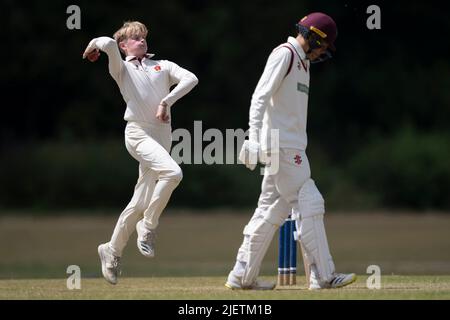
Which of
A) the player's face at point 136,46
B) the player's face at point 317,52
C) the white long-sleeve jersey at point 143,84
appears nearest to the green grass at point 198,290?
the white long-sleeve jersey at point 143,84

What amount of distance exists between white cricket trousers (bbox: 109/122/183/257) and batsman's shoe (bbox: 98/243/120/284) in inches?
1.5

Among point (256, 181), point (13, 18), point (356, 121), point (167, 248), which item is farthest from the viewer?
point (356, 121)

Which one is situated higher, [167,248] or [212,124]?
[212,124]

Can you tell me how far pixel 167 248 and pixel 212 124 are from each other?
657 centimetres

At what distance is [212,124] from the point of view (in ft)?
91.4

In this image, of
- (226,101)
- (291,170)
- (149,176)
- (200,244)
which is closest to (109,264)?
(149,176)

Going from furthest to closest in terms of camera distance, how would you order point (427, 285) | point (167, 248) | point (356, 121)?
point (356, 121), point (167, 248), point (427, 285)

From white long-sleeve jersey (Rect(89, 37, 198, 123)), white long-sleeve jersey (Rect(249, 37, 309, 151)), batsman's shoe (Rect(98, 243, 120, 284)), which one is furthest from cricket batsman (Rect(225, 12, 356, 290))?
→ batsman's shoe (Rect(98, 243, 120, 284))

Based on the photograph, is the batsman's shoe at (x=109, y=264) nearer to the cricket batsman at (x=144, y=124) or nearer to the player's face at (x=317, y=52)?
the cricket batsman at (x=144, y=124)

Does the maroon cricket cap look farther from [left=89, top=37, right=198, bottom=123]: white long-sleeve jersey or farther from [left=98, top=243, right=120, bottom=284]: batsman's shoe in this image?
[left=98, top=243, right=120, bottom=284]: batsman's shoe

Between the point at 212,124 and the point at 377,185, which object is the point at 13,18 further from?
the point at 377,185

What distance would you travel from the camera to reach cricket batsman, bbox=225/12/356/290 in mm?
8023

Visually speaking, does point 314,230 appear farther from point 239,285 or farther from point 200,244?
point 200,244

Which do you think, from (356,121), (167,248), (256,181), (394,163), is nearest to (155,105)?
(167,248)
